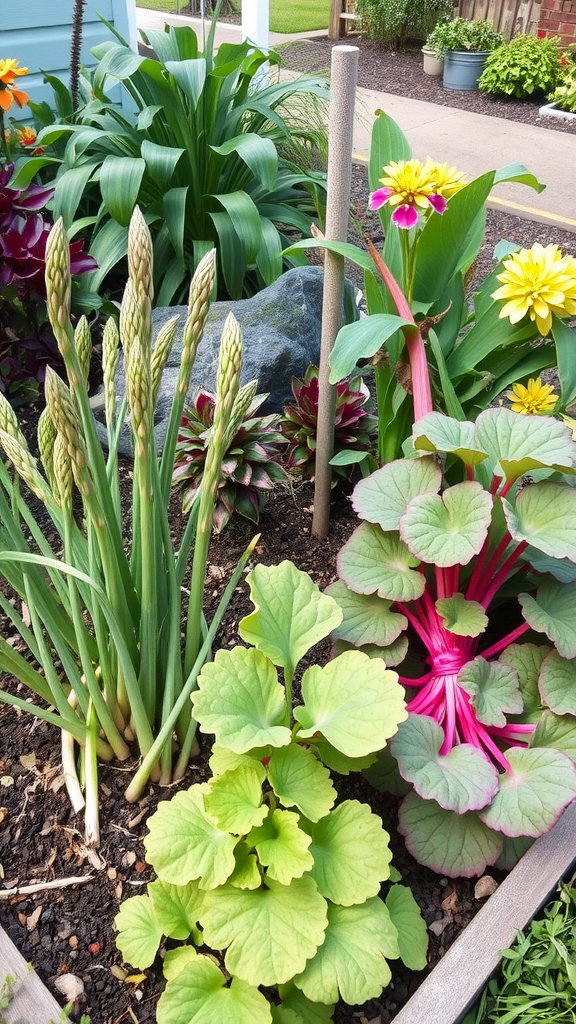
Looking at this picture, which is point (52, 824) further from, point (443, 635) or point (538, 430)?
point (538, 430)

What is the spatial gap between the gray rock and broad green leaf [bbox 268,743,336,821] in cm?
130

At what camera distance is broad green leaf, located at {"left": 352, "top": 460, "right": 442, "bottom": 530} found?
146cm

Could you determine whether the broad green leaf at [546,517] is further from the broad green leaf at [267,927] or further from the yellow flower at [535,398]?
the broad green leaf at [267,927]

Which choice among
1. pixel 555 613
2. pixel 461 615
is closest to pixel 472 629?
pixel 461 615

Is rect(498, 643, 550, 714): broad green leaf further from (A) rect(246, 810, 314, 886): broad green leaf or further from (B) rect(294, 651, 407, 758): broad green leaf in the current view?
(A) rect(246, 810, 314, 886): broad green leaf

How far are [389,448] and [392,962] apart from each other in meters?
1.14

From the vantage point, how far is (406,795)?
1.37 m

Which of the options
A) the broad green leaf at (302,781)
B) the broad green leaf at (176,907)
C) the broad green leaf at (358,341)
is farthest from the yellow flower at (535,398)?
the broad green leaf at (176,907)

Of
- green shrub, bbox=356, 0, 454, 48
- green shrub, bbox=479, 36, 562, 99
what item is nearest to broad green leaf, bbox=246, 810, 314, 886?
green shrub, bbox=479, 36, 562, 99

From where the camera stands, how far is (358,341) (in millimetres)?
1599

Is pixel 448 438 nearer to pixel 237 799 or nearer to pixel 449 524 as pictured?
pixel 449 524

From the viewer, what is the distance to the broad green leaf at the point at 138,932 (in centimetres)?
115

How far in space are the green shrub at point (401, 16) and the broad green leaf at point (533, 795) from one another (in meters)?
9.68

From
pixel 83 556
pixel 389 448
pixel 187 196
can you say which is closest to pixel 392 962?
pixel 83 556
